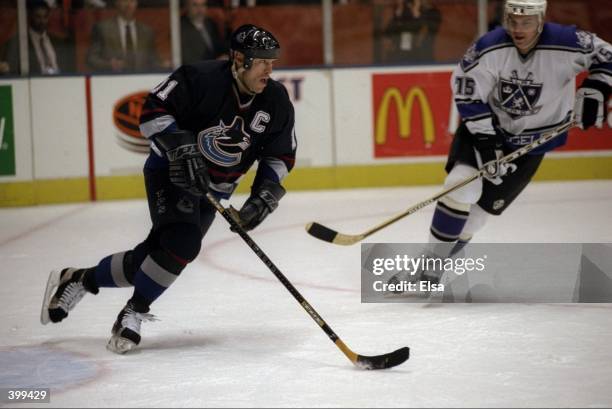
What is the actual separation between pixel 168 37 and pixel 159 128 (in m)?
4.48

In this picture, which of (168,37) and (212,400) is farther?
(168,37)

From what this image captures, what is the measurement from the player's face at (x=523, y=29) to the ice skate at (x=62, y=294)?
1.74 m

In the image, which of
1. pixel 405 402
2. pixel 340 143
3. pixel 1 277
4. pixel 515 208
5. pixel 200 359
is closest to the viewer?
pixel 405 402

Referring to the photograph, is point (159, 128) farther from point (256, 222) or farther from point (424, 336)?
point (424, 336)

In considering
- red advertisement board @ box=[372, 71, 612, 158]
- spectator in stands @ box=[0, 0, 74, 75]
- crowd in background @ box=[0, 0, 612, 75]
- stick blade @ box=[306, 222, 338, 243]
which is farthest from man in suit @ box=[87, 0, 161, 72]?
stick blade @ box=[306, 222, 338, 243]

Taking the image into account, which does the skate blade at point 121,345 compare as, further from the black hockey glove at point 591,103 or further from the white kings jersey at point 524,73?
the black hockey glove at point 591,103

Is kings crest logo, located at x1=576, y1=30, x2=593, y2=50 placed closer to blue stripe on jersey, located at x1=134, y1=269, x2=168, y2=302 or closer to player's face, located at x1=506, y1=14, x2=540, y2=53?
player's face, located at x1=506, y1=14, x2=540, y2=53

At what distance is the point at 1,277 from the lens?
4.54 metres

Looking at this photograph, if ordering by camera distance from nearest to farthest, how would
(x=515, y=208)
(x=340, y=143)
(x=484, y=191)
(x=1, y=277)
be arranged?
(x=484, y=191)
(x=1, y=277)
(x=515, y=208)
(x=340, y=143)

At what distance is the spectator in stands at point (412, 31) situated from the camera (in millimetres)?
7590

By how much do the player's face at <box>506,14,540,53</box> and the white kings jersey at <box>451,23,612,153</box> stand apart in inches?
2.4

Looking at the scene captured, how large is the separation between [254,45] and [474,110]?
1068 millimetres

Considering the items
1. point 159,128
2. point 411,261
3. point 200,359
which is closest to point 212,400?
point 200,359

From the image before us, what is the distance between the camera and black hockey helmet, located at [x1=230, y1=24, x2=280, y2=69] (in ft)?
10.2
